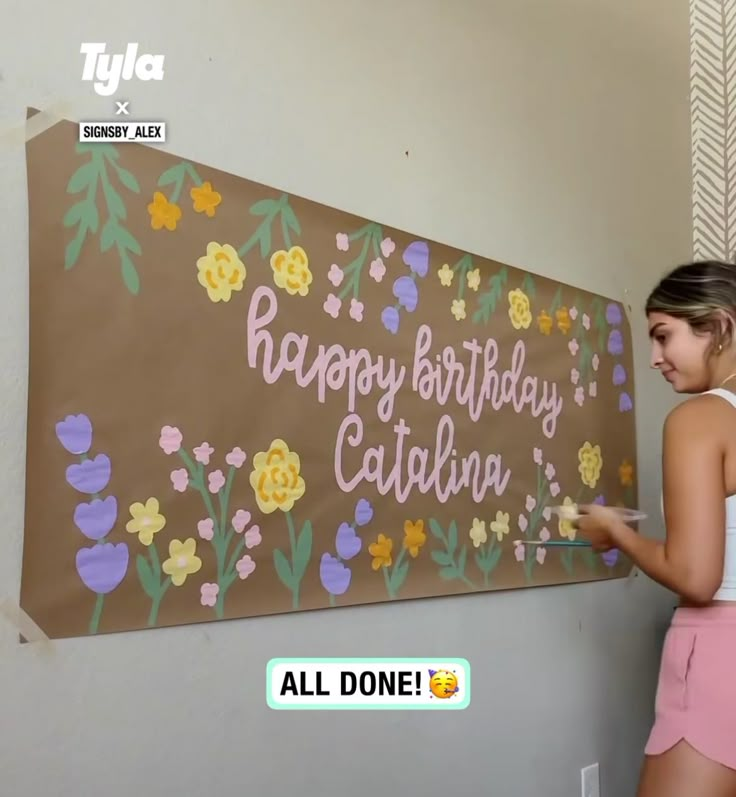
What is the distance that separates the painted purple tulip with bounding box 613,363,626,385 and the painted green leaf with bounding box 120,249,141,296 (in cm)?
111

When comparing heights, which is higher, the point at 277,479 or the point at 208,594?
the point at 277,479

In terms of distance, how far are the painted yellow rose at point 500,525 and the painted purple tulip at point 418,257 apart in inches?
16.7

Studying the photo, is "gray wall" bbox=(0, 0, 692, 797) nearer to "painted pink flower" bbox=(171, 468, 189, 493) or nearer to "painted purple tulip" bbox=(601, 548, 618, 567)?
"painted purple tulip" bbox=(601, 548, 618, 567)

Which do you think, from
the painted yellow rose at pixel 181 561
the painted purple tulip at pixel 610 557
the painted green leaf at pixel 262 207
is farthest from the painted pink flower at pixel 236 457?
the painted purple tulip at pixel 610 557

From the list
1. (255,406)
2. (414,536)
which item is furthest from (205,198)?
(414,536)

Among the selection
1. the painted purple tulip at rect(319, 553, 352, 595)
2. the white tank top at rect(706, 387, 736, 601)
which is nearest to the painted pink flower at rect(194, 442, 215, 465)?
the painted purple tulip at rect(319, 553, 352, 595)

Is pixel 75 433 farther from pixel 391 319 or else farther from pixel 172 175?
pixel 391 319

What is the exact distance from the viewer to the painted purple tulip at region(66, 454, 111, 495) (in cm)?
95

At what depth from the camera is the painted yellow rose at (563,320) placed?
1.65 metres

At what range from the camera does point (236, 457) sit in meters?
1.10

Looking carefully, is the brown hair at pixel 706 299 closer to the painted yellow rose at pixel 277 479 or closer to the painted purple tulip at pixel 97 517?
the painted yellow rose at pixel 277 479

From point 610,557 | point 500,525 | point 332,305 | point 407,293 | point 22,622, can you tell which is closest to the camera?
point 22,622

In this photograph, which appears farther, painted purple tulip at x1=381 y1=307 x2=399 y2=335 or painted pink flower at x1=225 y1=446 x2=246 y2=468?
painted purple tulip at x1=381 y1=307 x2=399 y2=335

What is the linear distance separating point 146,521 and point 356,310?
438 mm
